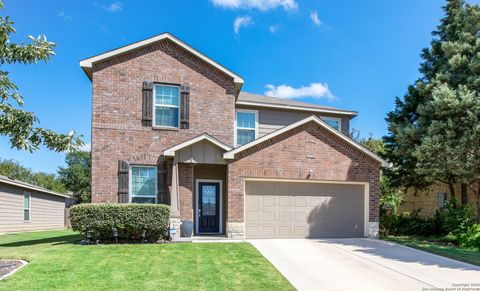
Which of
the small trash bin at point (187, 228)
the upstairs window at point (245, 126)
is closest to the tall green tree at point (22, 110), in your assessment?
the small trash bin at point (187, 228)

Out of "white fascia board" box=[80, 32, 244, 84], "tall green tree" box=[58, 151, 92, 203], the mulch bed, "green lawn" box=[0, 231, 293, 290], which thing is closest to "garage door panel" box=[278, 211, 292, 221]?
"green lawn" box=[0, 231, 293, 290]

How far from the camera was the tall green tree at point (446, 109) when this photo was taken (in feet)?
43.7

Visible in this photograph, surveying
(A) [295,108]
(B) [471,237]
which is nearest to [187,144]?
(A) [295,108]

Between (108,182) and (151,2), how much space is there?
7.73 meters

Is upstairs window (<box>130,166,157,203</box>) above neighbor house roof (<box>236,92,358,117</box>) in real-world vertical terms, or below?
below

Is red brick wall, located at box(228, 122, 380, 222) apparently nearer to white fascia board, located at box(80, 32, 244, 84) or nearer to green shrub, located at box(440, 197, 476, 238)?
green shrub, located at box(440, 197, 476, 238)

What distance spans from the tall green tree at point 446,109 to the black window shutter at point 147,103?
1046cm

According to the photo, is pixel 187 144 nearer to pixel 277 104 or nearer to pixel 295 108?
pixel 277 104

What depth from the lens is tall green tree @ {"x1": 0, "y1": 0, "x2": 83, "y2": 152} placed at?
564 centimetres

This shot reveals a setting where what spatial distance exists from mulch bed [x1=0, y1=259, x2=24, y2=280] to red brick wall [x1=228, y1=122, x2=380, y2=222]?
6.48 meters

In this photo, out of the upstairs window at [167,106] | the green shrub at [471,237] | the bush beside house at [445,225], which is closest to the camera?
the green shrub at [471,237]

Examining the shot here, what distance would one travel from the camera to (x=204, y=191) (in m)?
14.2

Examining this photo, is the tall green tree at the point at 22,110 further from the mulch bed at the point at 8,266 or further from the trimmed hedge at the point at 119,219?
the trimmed hedge at the point at 119,219

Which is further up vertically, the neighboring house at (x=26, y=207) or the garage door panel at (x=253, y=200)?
the garage door panel at (x=253, y=200)
